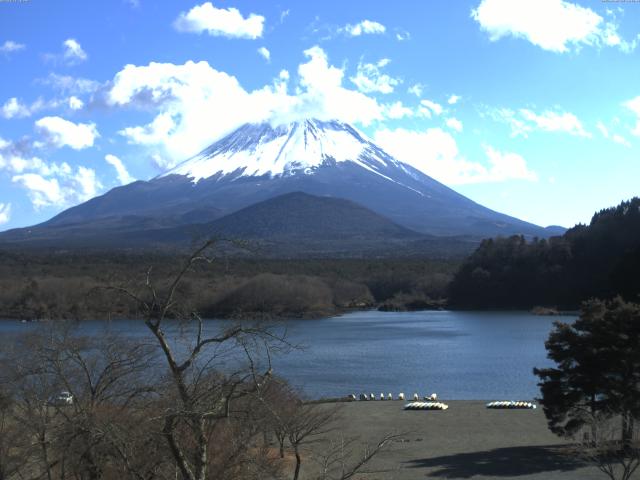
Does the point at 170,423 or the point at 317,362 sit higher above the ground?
the point at 170,423

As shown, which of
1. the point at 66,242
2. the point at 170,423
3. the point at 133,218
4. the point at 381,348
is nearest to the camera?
the point at 170,423

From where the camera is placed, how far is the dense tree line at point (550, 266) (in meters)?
53.8

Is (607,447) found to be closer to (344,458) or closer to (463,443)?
(344,458)

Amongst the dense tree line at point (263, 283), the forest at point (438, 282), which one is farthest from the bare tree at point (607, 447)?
the forest at point (438, 282)

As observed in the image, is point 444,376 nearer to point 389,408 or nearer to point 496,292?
point 389,408

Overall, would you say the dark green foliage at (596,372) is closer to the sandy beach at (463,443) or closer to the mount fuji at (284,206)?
the sandy beach at (463,443)

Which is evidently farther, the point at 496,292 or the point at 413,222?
the point at 413,222

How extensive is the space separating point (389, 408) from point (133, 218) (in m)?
102

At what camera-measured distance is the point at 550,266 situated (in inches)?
2206

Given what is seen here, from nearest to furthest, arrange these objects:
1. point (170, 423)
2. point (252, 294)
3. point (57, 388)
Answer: point (170, 423) → point (57, 388) → point (252, 294)

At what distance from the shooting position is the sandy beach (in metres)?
12.4

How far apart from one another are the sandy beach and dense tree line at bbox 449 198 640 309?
34852 millimetres

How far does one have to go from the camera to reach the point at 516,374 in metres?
26.1

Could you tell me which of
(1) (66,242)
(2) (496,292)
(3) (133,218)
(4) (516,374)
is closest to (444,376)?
(4) (516,374)
